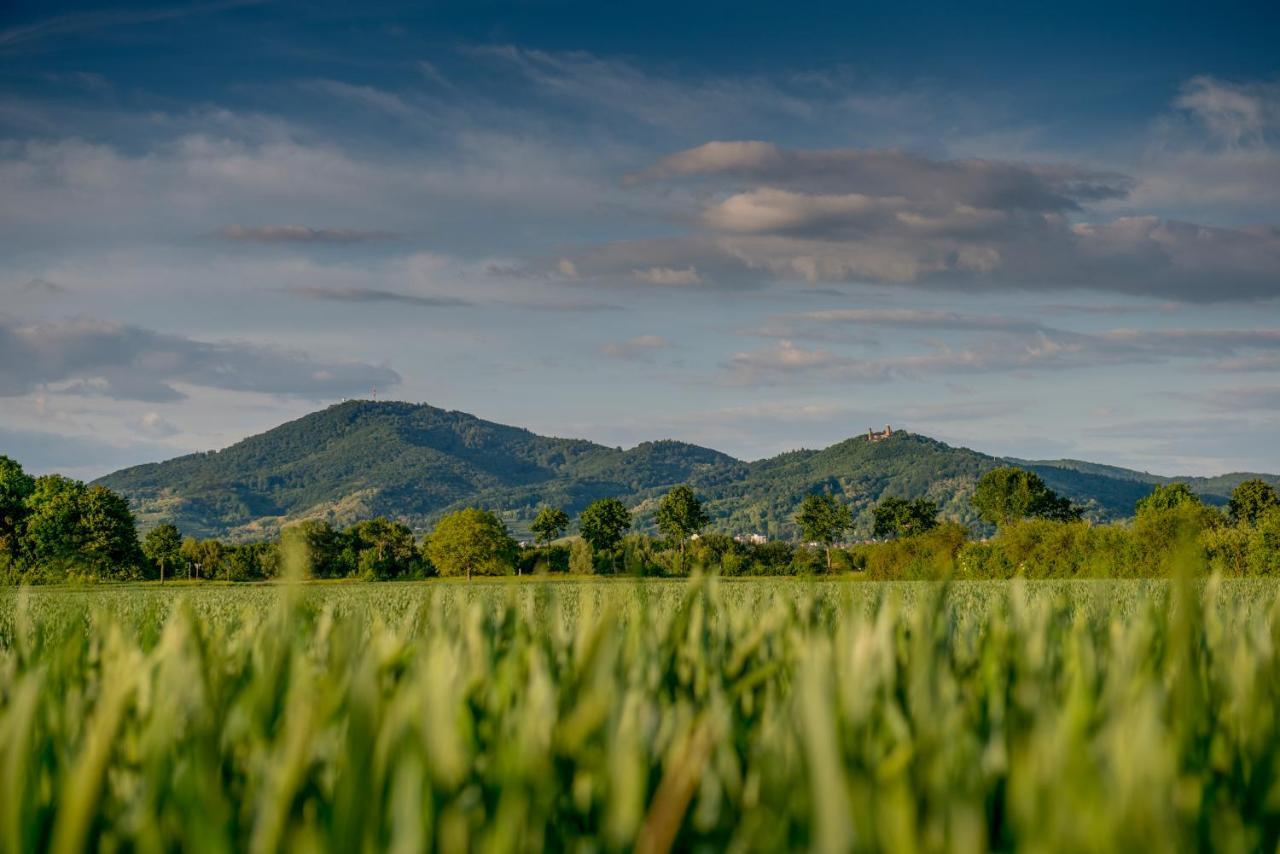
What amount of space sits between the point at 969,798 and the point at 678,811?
0.31 meters

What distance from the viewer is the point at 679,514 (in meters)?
133

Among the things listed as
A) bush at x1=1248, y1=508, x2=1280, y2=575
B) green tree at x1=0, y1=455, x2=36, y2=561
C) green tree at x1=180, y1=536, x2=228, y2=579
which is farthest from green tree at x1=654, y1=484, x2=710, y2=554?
bush at x1=1248, y1=508, x2=1280, y2=575

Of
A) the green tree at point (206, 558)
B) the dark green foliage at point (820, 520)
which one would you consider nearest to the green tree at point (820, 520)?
the dark green foliage at point (820, 520)

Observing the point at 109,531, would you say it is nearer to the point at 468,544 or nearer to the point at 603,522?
the point at 468,544

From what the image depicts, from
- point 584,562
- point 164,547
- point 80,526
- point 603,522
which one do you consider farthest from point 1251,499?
point 584,562

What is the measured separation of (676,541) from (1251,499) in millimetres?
80303

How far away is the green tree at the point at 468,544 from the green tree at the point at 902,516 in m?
63.4

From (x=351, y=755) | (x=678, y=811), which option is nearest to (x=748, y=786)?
(x=678, y=811)

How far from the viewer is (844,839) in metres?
0.82

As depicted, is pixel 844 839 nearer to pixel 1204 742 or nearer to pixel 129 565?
pixel 1204 742

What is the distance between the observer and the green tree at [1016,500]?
143750 millimetres

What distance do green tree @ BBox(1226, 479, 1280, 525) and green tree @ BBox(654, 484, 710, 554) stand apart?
73.9m

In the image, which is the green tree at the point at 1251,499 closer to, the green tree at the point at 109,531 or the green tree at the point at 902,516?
the green tree at the point at 902,516

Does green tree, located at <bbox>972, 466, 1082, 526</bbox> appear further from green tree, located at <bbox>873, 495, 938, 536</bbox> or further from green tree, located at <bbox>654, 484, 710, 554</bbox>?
green tree, located at <bbox>654, 484, 710, 554</bbox>
